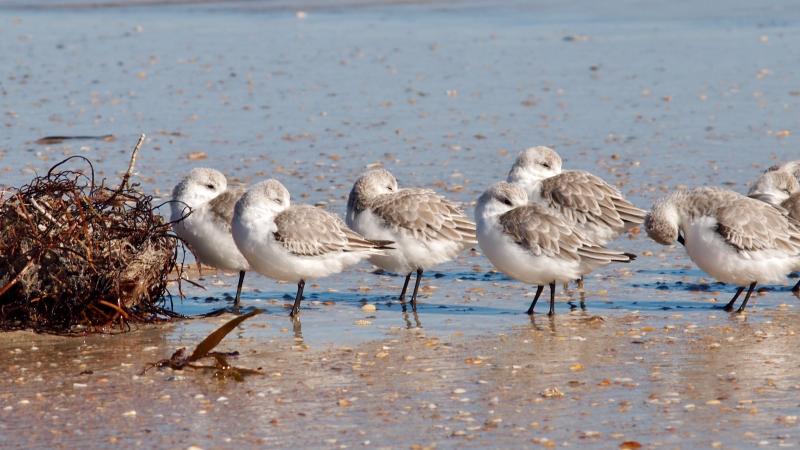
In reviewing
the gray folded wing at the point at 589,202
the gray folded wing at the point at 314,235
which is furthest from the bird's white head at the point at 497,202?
the gray folded wing at the point at 589,202

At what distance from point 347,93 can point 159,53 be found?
4.36 m

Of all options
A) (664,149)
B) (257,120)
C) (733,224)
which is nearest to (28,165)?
(257,120)

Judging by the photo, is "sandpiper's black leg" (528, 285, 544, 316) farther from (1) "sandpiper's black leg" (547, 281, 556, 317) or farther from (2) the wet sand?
(2) the wet sand

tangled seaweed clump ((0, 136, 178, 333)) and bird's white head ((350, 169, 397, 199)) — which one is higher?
bird's white head ((350, 169, 397, 199))

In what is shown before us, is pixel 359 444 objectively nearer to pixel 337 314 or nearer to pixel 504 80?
pixel 337 314

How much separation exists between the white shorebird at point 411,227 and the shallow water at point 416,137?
0.25 m

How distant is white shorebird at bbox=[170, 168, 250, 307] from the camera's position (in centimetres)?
895

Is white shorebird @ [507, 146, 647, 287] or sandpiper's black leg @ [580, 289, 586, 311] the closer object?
sandpiper's black leg @ [580, 289, 586, 311]

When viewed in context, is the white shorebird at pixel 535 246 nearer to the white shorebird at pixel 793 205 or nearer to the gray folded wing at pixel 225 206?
the white shorebird at pixel 793 205

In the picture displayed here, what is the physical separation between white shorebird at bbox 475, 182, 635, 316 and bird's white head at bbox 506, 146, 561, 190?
1515 millimetres

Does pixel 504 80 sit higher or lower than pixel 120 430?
higher

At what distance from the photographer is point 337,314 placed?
27.8 feet

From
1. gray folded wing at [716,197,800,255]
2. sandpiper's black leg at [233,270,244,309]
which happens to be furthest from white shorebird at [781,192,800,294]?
sandpiper's black leg at [233,270,244,309]

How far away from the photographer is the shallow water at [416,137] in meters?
6.52
